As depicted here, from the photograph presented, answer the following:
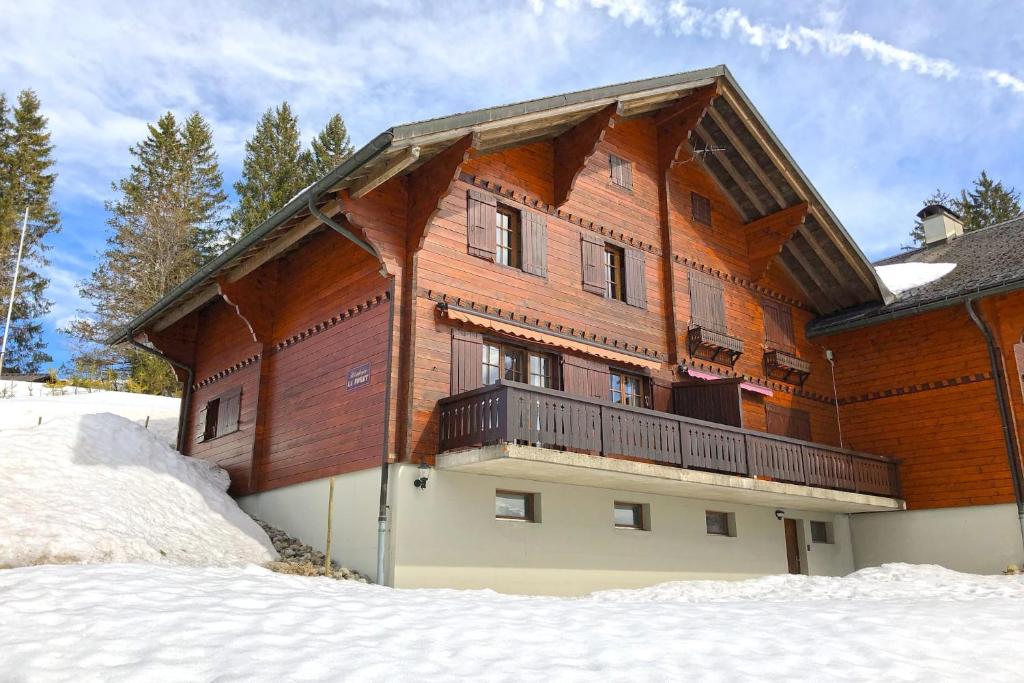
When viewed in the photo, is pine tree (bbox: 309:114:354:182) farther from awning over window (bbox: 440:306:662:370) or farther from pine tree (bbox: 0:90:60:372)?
awning over window (bbox: 440:306:662:370)

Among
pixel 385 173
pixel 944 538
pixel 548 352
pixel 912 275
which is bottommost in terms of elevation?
pixel 944 538

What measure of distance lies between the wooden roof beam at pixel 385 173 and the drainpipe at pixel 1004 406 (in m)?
12.7

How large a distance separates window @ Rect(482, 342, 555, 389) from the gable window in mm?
6001

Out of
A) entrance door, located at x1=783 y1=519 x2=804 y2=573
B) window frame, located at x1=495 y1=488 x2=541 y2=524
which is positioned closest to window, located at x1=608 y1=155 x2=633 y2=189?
window frame, located at x1=495 y1=488 x2=541 y2=524

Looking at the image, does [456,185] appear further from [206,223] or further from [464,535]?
[206,223]

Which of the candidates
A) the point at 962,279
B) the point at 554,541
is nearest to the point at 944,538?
the point at 962,279

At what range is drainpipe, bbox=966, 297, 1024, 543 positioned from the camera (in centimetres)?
1702

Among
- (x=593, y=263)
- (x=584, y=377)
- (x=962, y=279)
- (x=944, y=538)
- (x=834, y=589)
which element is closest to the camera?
(x=834, y=589)

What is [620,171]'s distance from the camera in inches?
697

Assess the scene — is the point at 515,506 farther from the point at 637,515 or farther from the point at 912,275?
the point at 912,275

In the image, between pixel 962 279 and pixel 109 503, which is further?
pixel 962 279

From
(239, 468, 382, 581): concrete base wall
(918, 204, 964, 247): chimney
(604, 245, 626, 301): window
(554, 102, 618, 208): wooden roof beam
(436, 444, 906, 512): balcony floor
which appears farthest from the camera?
(918, 204, 964, 247): chimney

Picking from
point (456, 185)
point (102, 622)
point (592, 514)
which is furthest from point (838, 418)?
point (102, 622)

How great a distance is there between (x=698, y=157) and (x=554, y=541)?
10.6 m
